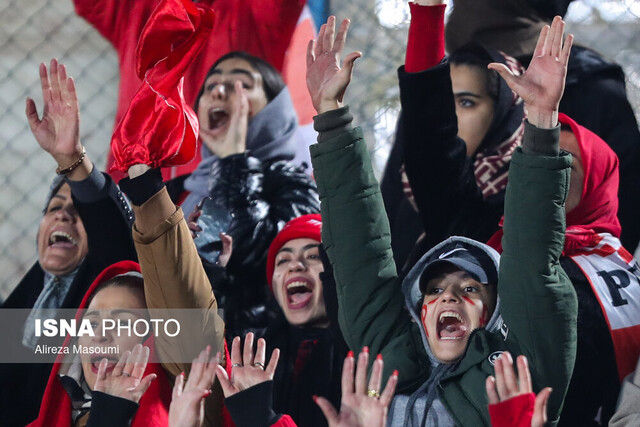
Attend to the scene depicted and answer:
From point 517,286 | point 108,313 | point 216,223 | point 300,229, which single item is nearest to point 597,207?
point 517,286

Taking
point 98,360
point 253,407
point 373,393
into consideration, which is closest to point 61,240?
point 98,360

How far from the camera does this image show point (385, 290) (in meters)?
2.09

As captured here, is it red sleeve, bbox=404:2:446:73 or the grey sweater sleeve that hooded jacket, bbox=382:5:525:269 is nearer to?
red sleeve, bbox=404:2:446:73

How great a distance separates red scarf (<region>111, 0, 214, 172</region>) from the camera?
7.17 feet

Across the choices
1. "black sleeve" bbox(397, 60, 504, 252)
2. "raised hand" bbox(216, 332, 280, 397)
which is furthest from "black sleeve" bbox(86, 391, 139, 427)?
"black sleeve" bbox(397, 60, 504, 252)

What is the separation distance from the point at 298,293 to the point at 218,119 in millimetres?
598

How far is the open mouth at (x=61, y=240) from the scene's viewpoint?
103 inches

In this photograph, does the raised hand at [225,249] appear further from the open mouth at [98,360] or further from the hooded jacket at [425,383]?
the hooded jacket at [425,383]

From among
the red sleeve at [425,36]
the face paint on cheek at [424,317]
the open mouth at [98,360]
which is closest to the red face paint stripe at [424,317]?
the face paint on cheek at [424,317]

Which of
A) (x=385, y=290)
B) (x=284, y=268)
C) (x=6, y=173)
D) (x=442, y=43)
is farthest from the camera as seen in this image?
(x=6, y=173)

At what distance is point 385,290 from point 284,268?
0.45 m

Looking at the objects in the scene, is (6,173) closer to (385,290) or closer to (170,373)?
(170,373)

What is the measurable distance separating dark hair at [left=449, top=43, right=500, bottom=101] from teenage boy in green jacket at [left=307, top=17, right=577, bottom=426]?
1.75 feet

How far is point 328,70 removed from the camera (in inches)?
84.2
